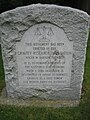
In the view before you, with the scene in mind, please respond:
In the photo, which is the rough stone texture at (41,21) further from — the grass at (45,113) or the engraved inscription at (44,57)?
the grass at (45,113)

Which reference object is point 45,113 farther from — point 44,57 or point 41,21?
point 41,21

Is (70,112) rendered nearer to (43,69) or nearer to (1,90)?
(43,69)

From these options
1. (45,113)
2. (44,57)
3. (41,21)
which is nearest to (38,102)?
(45,113)

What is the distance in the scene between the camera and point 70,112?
3.85 metres

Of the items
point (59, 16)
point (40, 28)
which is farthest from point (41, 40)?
point (59, 16)

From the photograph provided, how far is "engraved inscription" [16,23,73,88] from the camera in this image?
388 centimetres

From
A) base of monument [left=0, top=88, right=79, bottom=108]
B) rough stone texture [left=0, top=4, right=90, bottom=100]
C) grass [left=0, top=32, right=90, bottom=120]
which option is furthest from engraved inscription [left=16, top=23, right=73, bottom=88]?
grass [left=0, top=32, right=90, bottom=120]

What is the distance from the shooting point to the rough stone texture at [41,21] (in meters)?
3.74

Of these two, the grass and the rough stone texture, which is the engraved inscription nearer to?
the rough stone texture

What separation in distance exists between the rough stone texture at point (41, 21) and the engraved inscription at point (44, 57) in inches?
2.6

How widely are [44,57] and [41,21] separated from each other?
517mm

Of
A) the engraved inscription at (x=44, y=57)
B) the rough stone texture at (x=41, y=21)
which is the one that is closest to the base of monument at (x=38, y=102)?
the rough stone texture at (x=41, y=21)

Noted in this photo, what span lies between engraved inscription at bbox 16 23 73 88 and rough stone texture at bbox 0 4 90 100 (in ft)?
0.22

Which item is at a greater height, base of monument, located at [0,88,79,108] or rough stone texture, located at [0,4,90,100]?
rough stone texture, located at [0,4,90,100]
